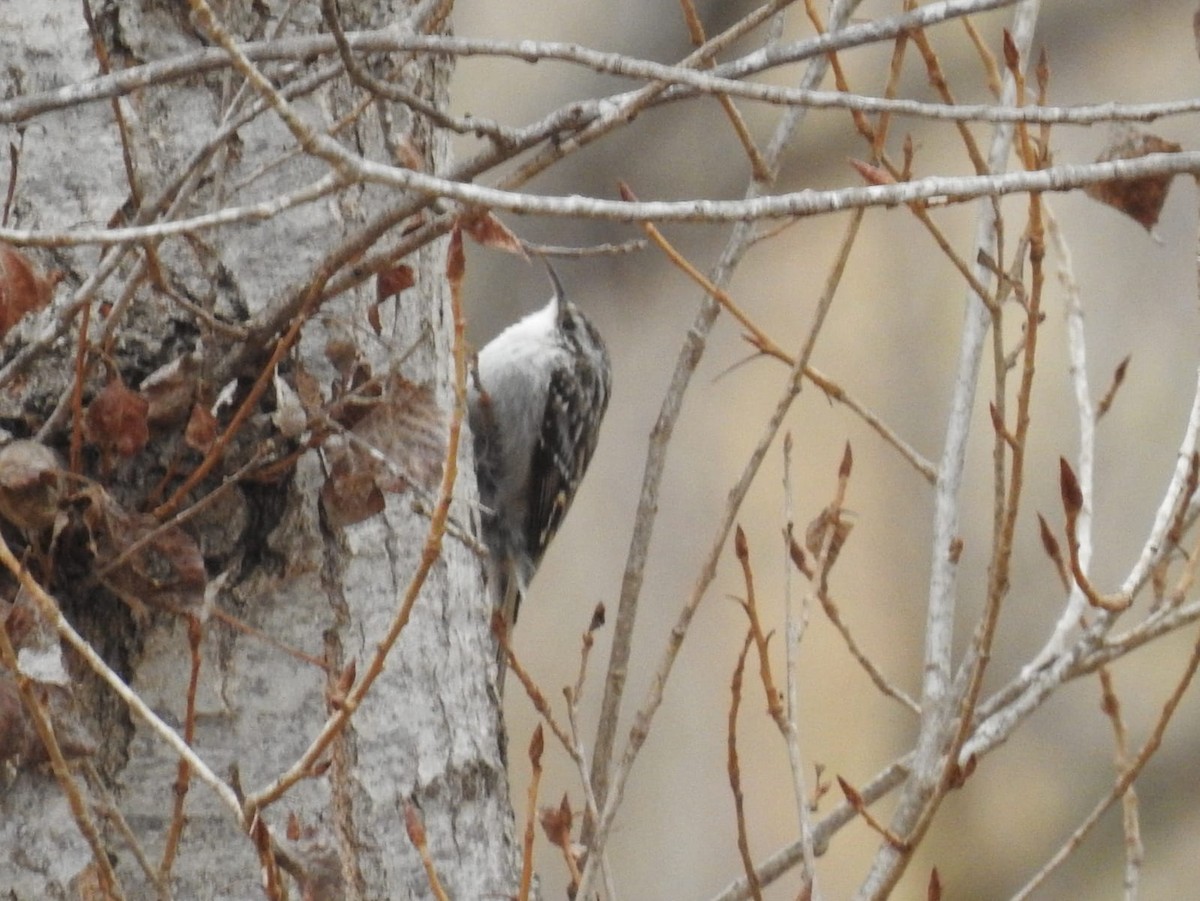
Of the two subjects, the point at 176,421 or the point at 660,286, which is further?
the point at 660,286

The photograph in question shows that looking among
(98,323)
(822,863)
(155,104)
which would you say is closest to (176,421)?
(98,323)

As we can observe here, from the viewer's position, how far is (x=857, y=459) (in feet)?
27.4

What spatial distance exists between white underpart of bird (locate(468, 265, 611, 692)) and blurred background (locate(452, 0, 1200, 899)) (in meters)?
2.80

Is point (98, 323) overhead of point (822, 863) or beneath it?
overhead

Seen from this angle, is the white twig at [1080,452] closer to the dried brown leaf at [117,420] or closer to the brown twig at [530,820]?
the brown twig at [530,820]

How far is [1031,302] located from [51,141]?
4.02ft

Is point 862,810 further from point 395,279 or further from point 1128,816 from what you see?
point 395,279

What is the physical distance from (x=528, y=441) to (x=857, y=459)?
4.54m

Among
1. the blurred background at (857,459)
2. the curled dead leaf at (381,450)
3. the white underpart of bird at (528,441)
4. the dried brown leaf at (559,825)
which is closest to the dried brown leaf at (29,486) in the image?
the curled dead leaf at (381,450)

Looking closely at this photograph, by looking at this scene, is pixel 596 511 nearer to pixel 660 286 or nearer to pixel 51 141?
pixel 660 286

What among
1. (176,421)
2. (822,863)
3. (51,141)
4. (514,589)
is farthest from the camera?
(822,863)

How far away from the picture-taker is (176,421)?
75.4 inches

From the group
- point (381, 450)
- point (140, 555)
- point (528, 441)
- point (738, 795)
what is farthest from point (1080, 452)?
point (528, 441)

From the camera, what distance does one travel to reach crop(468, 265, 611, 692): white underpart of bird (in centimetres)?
399
